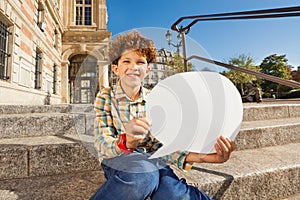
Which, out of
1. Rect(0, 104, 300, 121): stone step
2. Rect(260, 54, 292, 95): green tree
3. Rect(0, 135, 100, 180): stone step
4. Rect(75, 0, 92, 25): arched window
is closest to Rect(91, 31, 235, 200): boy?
Rect(0, 135, 100, 180): stone step

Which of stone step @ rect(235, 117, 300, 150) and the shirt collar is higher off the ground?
the shirt collar

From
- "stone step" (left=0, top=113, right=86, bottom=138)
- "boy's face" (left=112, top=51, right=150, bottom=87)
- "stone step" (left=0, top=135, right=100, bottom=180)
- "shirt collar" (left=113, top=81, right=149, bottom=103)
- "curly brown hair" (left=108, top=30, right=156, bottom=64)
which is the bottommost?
"stone step" (left=0, top=135, right=100, bottom=180)

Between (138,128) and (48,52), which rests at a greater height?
(48,52)

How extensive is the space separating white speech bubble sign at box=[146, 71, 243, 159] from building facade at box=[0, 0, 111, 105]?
0.25 meters

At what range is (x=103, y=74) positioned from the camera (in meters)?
0.56

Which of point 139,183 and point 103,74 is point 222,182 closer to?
point 139,183

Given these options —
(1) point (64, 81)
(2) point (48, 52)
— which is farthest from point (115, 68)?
(1) point (64, 81)

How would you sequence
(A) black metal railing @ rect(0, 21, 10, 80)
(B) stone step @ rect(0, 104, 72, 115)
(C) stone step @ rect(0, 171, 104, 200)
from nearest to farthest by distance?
(C) stone step @ rect(0, 171, 104, 200) < (B) stone step @ rect(0, 104, 72, 115) < (A) black metal railing @ rect(0, 21, 10, 80)

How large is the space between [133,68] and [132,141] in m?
0.20

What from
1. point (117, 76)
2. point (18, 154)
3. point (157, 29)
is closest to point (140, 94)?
point (117, 76)

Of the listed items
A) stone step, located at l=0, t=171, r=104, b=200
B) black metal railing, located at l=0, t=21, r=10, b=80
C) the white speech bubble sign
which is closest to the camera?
the white speech bubble sign

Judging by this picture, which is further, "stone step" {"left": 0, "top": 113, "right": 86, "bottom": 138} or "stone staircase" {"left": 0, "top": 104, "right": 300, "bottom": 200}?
"stone step" {"left": 0, "top": 113, "right": 86, "bottom": 138}

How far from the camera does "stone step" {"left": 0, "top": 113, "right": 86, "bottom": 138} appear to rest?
1339mm

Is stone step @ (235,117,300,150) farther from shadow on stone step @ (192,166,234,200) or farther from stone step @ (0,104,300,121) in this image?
shadow on stone step @ (192,166,234,200)
